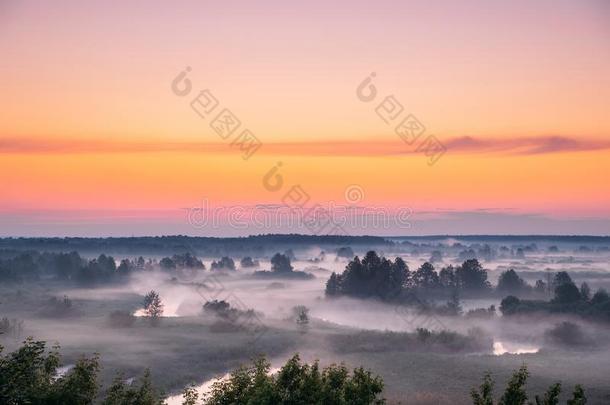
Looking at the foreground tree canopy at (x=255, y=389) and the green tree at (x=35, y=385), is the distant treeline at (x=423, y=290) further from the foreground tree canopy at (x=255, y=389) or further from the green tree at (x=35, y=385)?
the green tree at (x=35, y=385)

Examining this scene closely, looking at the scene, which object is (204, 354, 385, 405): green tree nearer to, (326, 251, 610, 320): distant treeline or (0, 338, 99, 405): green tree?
(0, 338, 99, 405): green tree

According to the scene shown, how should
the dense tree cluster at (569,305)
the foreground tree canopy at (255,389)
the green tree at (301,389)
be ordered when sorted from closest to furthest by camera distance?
the green tree at (301,389) < the foreground tree canopy at (255,389) < the dense tree cluster at (569,305)

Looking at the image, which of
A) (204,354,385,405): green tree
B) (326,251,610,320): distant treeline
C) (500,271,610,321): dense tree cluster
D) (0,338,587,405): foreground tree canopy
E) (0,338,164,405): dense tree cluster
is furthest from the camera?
(326,251,610,320): distant treeline

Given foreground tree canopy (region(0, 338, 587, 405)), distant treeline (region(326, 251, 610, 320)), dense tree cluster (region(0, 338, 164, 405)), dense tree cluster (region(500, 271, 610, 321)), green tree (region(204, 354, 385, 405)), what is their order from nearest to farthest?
green tree (region(204, 354, 385, 405)) → foreground tree canopy (region(0, 338, 587, 405)) → dense tree cluster (region(0, 338, 164, 405)) → dense tree cluster (region(500, 271, 610, 321)) → distant treeline (region(326, 251, 610, 320))

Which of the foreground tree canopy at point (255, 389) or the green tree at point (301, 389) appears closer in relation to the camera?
the green tree at point (301, 389)

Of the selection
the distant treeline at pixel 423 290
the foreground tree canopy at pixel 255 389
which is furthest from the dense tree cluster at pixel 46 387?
the distant treeline at pixel 423 290

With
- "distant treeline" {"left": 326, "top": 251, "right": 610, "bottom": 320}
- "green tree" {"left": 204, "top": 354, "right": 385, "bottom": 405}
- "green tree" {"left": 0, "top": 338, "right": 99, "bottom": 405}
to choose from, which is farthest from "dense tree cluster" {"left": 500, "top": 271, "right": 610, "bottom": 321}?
"green tree" {"left": 0, "top": 338, "right": 99, "bottom": 405}

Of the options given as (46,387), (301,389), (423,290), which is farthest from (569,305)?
(46,387)

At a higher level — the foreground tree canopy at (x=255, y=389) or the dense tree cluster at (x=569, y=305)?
the dense tree cluster at (x=569, y=305)

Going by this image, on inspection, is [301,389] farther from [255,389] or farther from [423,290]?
[423,290]

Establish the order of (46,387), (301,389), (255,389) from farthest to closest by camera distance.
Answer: (46,387) < (301,389) < (255,389)

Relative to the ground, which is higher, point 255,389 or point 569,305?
point 569,305

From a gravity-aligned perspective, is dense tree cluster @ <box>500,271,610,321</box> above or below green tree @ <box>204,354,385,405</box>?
above

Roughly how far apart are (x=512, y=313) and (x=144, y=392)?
381 feet
